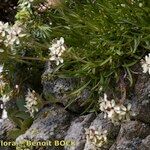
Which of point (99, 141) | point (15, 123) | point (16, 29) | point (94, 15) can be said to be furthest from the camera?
point (15, 123)

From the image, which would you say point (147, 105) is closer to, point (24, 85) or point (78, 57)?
point (78, 57)

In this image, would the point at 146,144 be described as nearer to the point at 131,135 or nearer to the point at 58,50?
the point at 131,135

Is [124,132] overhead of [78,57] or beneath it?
beneath

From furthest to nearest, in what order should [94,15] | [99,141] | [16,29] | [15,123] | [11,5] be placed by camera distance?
[11,5], [15,123], [94,15], [16,29], [99,141]

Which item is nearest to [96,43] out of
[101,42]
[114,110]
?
[101,42]

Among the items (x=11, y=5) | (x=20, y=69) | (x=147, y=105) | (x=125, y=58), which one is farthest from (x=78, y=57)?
(x=11, y=5)

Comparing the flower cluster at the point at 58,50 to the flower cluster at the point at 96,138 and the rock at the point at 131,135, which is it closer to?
the flower cluster at the point at 96,138

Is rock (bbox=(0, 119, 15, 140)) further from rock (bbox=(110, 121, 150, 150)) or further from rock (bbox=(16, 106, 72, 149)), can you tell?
rock (bbox=(110, 121, 150, 150))

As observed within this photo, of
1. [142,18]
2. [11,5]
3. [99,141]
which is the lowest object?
[99,141]
